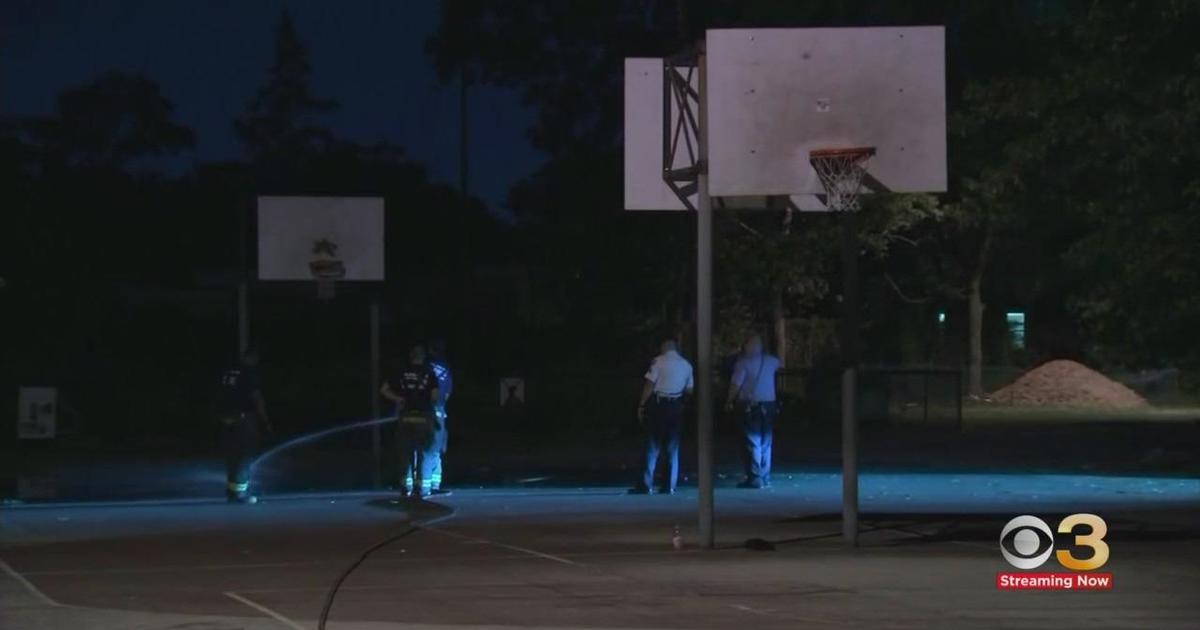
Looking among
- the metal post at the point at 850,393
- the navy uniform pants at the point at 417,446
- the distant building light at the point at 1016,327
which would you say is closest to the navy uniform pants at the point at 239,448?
the navy uniform pants at the point at 417,446

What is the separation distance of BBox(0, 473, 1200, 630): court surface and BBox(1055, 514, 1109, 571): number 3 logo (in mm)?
259

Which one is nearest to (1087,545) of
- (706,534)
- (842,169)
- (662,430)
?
(706,534)

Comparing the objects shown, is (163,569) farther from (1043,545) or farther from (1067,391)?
(1067,391)

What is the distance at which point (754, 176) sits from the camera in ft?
50.4

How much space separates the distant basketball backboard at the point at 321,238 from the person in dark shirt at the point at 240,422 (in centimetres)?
392

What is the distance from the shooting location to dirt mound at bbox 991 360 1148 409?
50.3 metres

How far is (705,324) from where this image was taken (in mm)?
15383

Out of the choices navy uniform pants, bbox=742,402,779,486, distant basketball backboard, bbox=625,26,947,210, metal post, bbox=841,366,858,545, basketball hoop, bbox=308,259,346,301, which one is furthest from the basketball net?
metal post, bbox=841,366,858,545

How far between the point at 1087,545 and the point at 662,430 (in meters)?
7.31

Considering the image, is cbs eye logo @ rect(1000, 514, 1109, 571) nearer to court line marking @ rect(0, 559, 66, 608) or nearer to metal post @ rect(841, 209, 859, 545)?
metal post @ rect(841, 209, 859, 545)

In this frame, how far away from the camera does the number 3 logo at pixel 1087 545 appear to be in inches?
528

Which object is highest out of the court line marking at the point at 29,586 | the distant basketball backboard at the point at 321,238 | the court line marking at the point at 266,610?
the distant basketball backboard at the point at 321,238

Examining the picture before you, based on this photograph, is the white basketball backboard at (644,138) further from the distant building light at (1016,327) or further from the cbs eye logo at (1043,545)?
the distant building light at (1016,327)

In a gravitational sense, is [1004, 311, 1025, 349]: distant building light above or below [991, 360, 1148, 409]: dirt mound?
above
